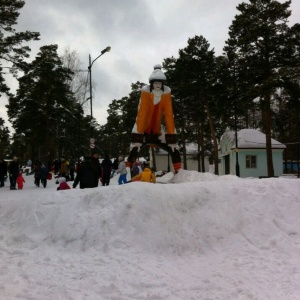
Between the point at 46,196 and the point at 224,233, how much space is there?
4285mm

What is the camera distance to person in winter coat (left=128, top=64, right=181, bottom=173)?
15445mm

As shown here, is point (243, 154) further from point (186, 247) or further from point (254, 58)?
point (186, 247)

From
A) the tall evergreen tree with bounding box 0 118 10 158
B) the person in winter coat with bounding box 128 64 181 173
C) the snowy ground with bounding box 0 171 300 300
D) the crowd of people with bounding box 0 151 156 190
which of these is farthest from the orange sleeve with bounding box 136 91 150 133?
the tall evergreen tree with bounding box 0 118 10 158

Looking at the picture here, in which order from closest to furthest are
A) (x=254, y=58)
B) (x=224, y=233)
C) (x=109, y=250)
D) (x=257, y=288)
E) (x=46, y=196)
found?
(x=257, y=288)
(x=109, y=250)
(x=224, y=233)
(x=46, y=196)
(x=254, y=58)

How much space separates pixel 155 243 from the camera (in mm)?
7105

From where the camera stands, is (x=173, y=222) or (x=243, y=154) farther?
(x=243, y=154)

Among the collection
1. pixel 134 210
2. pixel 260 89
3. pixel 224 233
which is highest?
pixel 260 89

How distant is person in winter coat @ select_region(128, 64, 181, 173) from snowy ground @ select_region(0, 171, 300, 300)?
701cm

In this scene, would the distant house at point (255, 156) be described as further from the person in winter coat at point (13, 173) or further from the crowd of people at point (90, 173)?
the person in winter coat at point (13, 173)

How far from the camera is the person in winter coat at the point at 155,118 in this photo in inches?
608

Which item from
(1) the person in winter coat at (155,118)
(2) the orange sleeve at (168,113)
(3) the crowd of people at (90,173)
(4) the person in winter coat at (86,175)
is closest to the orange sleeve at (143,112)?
(1) the person in winter coat at (155,118)

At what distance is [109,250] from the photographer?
682cm

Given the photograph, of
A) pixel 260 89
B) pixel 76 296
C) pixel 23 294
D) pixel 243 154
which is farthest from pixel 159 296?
pixel 243 154

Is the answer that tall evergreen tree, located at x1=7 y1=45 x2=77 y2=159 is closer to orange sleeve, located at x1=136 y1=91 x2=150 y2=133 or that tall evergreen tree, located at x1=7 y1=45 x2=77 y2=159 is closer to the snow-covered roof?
the snow-covered roof
